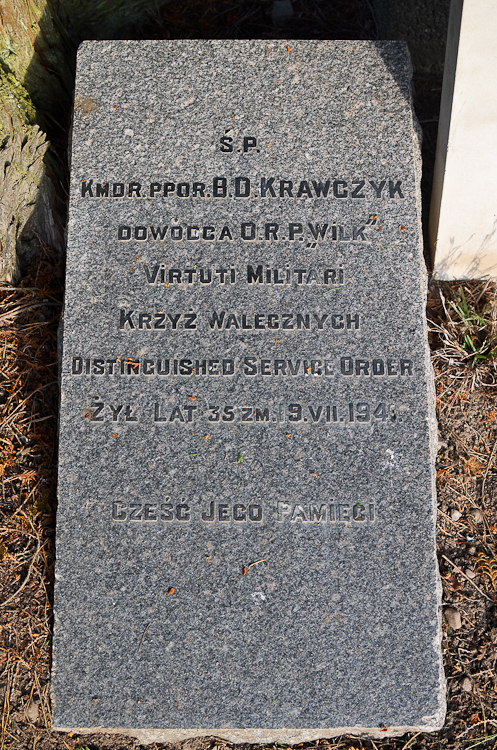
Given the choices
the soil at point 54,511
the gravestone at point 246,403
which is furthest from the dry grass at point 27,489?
the gravestone at point 246,403

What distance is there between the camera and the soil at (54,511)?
205 cm

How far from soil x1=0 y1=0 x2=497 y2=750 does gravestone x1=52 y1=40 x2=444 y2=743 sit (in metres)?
0.28

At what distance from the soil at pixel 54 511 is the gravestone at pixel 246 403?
0.90ft

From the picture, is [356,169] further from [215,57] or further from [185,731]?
[185,731]

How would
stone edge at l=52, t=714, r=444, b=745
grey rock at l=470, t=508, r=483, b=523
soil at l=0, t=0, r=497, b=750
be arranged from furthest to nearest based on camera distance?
1. grey rock at l=470, t=508, r=483, b=523
2. soil at l=0, t=0, r=497, b=750
3. stone edge at l=52, t=714, r=444, b=745

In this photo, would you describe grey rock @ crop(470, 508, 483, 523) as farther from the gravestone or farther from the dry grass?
the dry grass

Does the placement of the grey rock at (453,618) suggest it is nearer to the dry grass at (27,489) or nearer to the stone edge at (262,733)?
the stone edge at (262,733)

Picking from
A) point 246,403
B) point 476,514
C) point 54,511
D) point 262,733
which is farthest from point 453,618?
A: point 54,511

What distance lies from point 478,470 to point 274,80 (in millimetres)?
1876

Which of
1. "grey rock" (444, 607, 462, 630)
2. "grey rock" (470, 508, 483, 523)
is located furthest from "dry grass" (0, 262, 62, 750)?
"grey rock" (470, 508, 483, 523)

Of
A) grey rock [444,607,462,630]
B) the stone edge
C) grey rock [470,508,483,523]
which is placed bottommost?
the stone edge

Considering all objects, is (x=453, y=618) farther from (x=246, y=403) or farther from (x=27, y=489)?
(x=27, y=489)

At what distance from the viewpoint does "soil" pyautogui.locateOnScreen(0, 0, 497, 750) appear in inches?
80.6

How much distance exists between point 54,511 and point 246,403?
3.22ft
